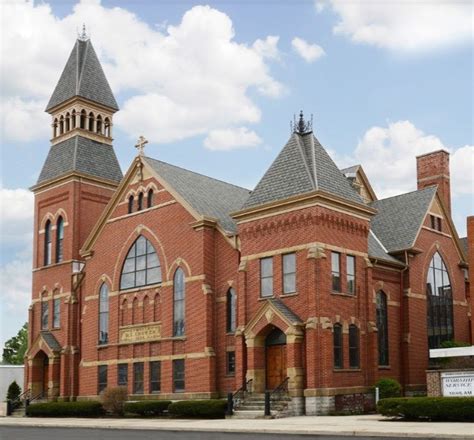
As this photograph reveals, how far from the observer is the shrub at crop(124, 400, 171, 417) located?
3844cm

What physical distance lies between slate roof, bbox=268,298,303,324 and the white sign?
7.88m

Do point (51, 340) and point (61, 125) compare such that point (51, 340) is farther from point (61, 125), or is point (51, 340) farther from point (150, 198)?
point (61, 125)

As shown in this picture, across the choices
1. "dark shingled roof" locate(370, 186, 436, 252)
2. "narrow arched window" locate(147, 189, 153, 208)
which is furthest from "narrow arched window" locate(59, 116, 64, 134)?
"dark shingled roof" locate(370, 186, 436, 252)

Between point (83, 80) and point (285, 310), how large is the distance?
25.7 m

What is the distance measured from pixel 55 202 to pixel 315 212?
22.5 m

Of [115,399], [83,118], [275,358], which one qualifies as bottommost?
[115,399]

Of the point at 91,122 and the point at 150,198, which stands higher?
the point at 91,122

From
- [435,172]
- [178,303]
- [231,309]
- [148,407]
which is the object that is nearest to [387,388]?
[231,309]

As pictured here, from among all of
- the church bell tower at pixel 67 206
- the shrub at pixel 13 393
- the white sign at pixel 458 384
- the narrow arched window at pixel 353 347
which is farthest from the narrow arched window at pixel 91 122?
the white sign at pixel 458 384

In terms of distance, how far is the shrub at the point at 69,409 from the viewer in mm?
41438

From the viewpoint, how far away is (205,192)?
148 feet

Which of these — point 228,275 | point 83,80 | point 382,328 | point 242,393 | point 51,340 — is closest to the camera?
point 242,393

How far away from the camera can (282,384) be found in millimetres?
35094

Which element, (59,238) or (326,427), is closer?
(326,427)
